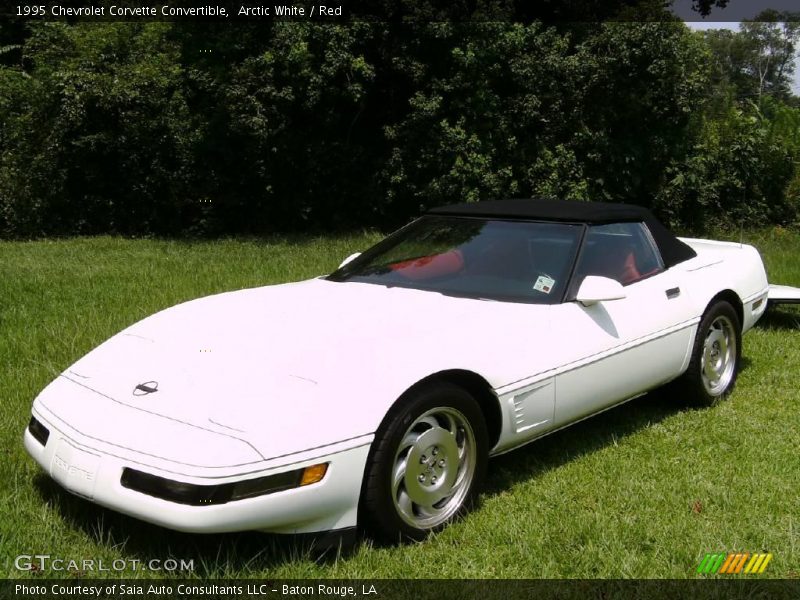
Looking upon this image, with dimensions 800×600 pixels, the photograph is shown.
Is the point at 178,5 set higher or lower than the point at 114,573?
higher

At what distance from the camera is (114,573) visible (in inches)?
118

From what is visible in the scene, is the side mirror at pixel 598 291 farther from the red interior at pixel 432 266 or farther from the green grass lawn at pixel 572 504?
the green grass lawn at pixel 572 504

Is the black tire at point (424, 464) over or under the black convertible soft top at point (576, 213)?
under

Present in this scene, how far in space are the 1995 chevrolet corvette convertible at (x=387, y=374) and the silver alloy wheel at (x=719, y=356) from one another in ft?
0.47

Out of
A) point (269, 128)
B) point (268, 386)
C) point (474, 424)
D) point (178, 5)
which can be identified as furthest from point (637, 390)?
point (178, 5)

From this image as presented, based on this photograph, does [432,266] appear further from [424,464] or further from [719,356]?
[719,356]

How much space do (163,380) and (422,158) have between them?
52.2 feet

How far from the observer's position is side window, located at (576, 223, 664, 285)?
176 inches

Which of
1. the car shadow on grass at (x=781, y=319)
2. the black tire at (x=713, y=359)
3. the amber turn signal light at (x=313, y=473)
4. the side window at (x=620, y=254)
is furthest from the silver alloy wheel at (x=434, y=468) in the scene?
the car shadow on grass at (x=781, y=319)

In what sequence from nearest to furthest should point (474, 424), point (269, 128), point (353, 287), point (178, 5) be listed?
1. point (474, 424)
2. point (353, 287)
3. point (269, 128)
4. point (178, 5)

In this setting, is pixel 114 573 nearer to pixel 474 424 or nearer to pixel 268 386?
pixel 268 386

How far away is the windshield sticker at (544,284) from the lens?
13.7ft

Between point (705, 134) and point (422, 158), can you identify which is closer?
point (422, 158)

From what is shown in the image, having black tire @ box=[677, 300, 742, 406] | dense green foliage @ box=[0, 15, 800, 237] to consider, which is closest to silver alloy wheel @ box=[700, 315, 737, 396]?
A: black tire @ box=[677, 300, 742, 406]
